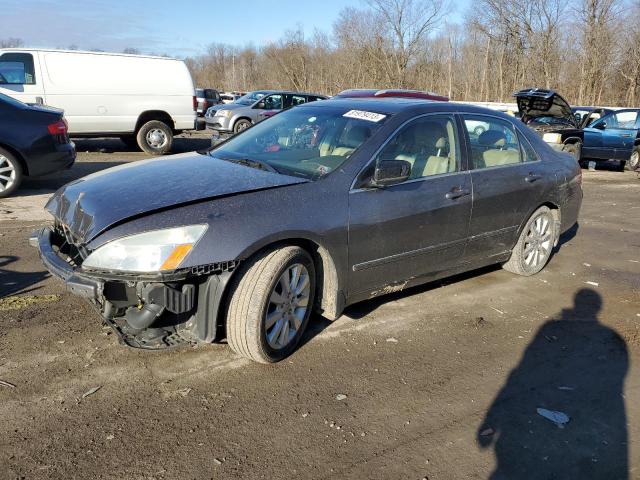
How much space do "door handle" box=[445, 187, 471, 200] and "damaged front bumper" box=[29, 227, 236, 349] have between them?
2.00 metres

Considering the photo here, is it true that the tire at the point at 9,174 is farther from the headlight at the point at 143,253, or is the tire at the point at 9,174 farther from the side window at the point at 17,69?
the headlight at the point at 143,253

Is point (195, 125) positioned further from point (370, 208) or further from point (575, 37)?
point (575, 37)

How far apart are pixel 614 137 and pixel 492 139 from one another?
11.3 m

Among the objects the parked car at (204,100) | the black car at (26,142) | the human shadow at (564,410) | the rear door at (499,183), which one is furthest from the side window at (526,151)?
the parked car at (204,100)

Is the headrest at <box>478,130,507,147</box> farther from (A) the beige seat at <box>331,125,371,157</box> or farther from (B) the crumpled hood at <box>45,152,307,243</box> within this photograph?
(B) the crumpled hood at <box>45,152,307,243</box>

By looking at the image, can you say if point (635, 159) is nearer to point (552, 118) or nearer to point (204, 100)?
point (552, 118)

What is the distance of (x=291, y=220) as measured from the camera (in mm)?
3406

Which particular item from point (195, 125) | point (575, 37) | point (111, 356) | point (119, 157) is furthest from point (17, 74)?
point (575, 37)

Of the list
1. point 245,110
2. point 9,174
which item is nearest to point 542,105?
point 245,110

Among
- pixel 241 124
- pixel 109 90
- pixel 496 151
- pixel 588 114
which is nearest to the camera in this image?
pixel 496 151

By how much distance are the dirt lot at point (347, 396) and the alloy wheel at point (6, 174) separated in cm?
339

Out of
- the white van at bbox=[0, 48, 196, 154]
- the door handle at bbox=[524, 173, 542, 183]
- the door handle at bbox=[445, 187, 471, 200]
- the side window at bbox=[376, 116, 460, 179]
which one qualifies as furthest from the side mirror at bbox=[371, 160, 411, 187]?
the white van at bbox=[0, 48, 196, 154]

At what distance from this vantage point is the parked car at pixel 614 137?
14.3m

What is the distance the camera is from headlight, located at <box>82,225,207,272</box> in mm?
2990
